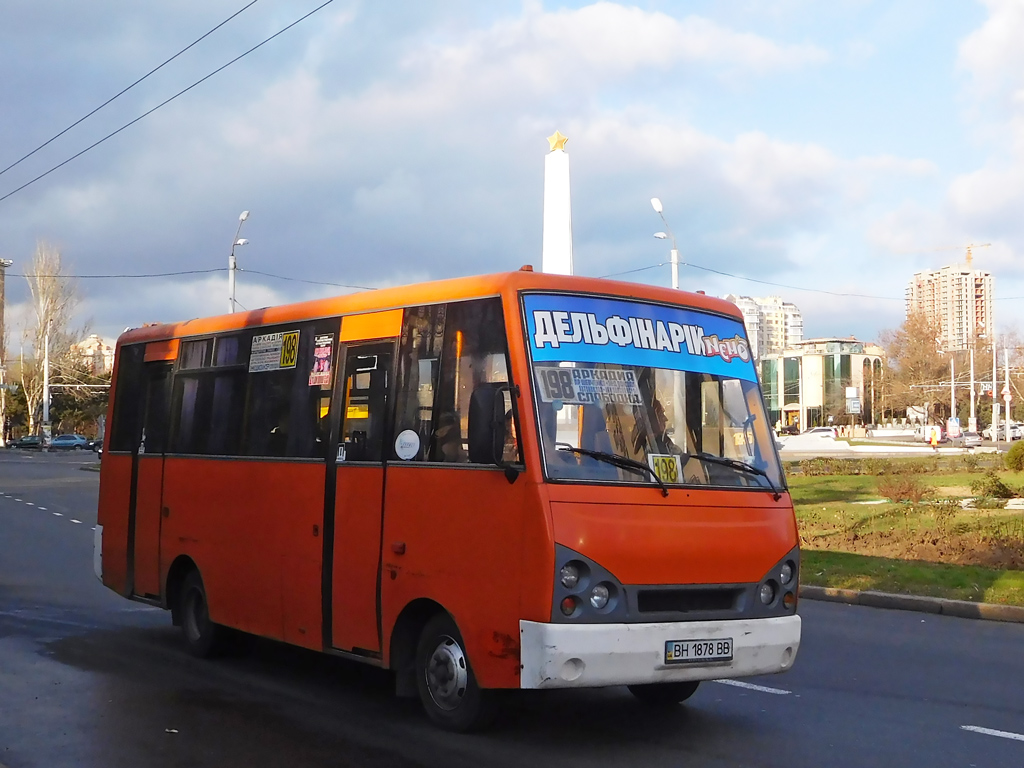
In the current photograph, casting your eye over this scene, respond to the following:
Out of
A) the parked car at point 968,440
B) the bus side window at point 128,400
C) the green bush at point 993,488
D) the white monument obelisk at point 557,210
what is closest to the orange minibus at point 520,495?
the bus side window at point 128,400

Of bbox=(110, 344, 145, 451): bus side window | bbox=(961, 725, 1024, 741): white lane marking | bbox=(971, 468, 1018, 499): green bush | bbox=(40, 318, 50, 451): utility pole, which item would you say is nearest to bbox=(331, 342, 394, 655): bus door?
bbox=(961, 725, 1024, 741): white lane marking

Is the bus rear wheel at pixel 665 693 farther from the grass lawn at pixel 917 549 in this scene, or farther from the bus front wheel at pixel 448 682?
the grass lawn at pixel 917 549

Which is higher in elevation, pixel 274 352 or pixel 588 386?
pixel 274 352

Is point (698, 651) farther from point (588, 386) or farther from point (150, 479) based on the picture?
point (150, 479)

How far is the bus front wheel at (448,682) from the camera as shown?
6934 millimetres

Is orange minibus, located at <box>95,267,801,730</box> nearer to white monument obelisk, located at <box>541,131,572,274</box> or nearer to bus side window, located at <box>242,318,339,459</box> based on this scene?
bus side window, located at <box>242,318,339,459</box>

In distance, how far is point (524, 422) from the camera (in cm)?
670

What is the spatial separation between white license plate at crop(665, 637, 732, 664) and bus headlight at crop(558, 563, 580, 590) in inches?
26.3

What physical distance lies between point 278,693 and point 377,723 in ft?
4.36

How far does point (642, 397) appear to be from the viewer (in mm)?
7094

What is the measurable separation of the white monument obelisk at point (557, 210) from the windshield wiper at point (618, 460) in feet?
80.8

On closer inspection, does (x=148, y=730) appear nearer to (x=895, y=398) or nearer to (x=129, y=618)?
(x=129, y=618)

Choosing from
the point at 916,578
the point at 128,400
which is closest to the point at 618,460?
the point at 128,400

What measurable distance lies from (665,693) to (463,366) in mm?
2662
